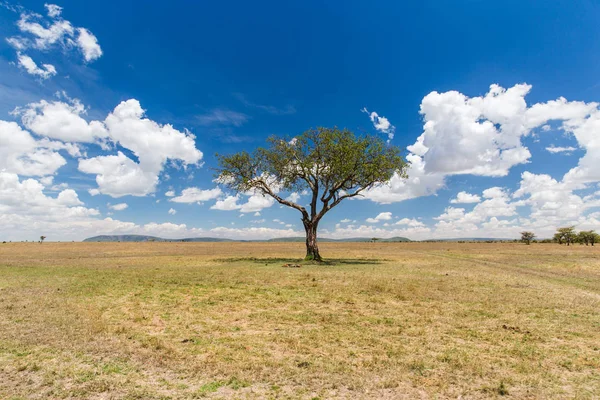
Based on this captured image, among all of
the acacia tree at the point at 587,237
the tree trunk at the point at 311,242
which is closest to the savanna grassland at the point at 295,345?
the tree trunk at the point at 311,242

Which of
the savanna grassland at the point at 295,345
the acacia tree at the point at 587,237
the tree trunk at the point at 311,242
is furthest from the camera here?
the acacia tree at the point at 587,237

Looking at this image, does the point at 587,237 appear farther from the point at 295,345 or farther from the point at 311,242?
the point at 295,345

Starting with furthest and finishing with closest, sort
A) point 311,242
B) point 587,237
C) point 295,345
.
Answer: point 587,237
point 311,242
point 295,345

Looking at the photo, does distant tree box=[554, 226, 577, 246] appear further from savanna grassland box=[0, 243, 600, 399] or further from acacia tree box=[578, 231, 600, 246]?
savanna grassland box=[0, 243, 600, 399]

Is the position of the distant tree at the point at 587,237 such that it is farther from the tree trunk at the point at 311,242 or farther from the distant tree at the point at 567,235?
the tree trunk at the point at 311,242

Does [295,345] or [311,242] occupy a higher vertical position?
[311,242]

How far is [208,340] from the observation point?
28.9ft

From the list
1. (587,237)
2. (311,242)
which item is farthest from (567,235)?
(311,242)

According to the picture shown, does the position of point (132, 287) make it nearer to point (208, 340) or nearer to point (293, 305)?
point (293, 305)

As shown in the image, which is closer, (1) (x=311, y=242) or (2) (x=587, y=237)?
(1) (x=311, y=242)

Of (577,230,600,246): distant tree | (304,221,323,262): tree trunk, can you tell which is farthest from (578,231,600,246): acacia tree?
(304,221,323,262): tree trunk

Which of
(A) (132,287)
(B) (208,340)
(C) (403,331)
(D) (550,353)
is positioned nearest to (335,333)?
(C) (403,331)

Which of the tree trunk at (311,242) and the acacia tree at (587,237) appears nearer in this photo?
the tree trunk at (311,242)

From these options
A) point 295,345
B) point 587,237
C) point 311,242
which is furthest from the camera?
point 587,237
